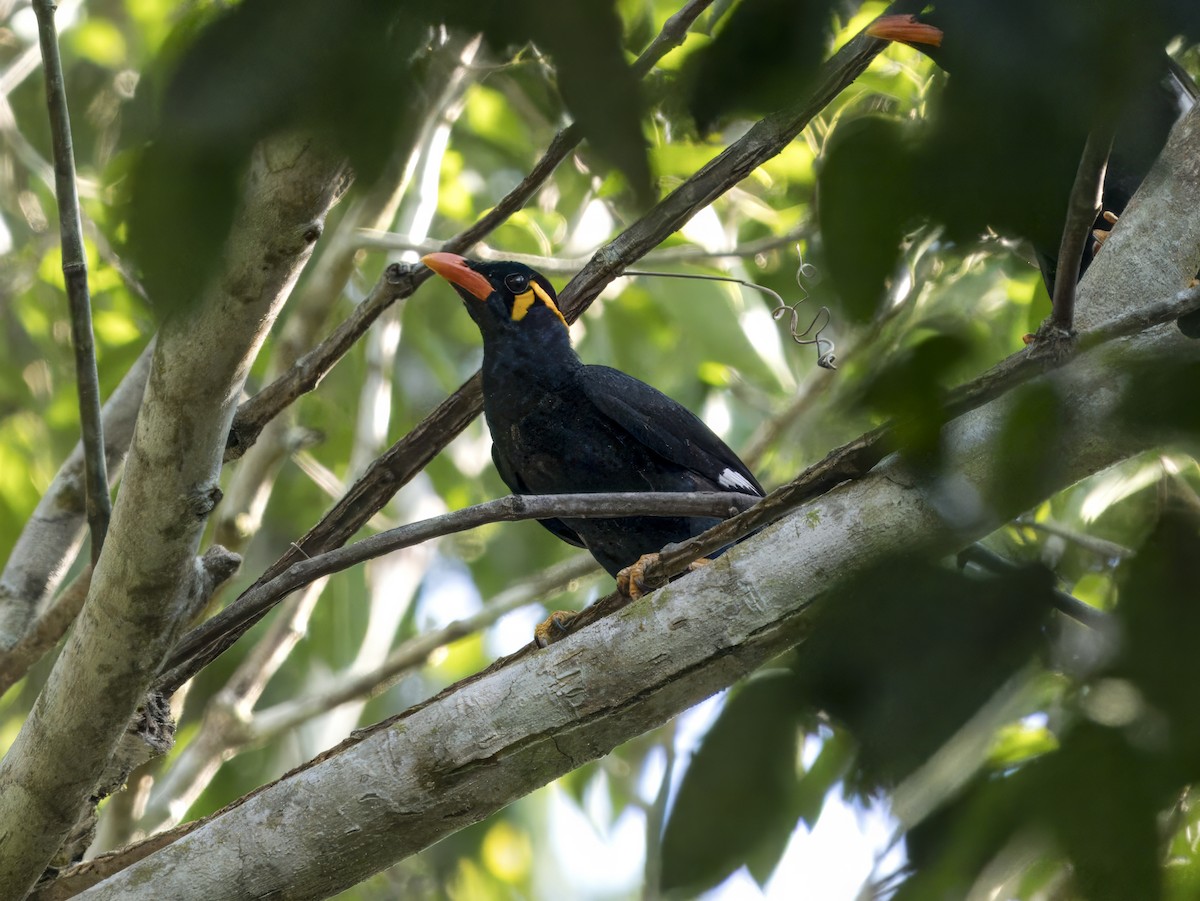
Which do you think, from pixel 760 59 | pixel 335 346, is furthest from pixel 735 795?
pixel 335 346

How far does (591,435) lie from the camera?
164 inches

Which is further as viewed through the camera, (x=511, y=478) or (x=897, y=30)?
(x=511, y=478)

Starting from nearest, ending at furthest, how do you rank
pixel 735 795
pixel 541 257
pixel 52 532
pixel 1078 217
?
pixel 735 795 < pixel 1078 217 < pixel 52 532 < pixel 541 257

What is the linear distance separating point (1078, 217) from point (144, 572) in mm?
1892

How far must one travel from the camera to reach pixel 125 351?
465cm

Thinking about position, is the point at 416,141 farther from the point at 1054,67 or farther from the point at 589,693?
the point at 589,693

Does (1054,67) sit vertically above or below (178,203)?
below

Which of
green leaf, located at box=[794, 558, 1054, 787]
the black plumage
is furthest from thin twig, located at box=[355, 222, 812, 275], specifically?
green leaf, located at box=[794, 558, 1054, 787]

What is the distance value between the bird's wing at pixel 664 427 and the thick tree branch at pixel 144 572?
1830 mm

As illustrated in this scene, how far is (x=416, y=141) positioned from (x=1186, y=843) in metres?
0.69

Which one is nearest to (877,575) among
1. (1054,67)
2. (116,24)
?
(1054,67)

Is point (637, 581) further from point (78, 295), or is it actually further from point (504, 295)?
point (504, 295)

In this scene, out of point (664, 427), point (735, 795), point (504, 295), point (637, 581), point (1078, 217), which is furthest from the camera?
point (504, 295)

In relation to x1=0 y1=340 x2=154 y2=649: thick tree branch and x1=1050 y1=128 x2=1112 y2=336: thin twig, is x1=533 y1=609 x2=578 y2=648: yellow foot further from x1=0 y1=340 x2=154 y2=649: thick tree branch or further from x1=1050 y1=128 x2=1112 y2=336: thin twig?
x1=1050 y1=128 x2=1112 y2=336: thin twig
